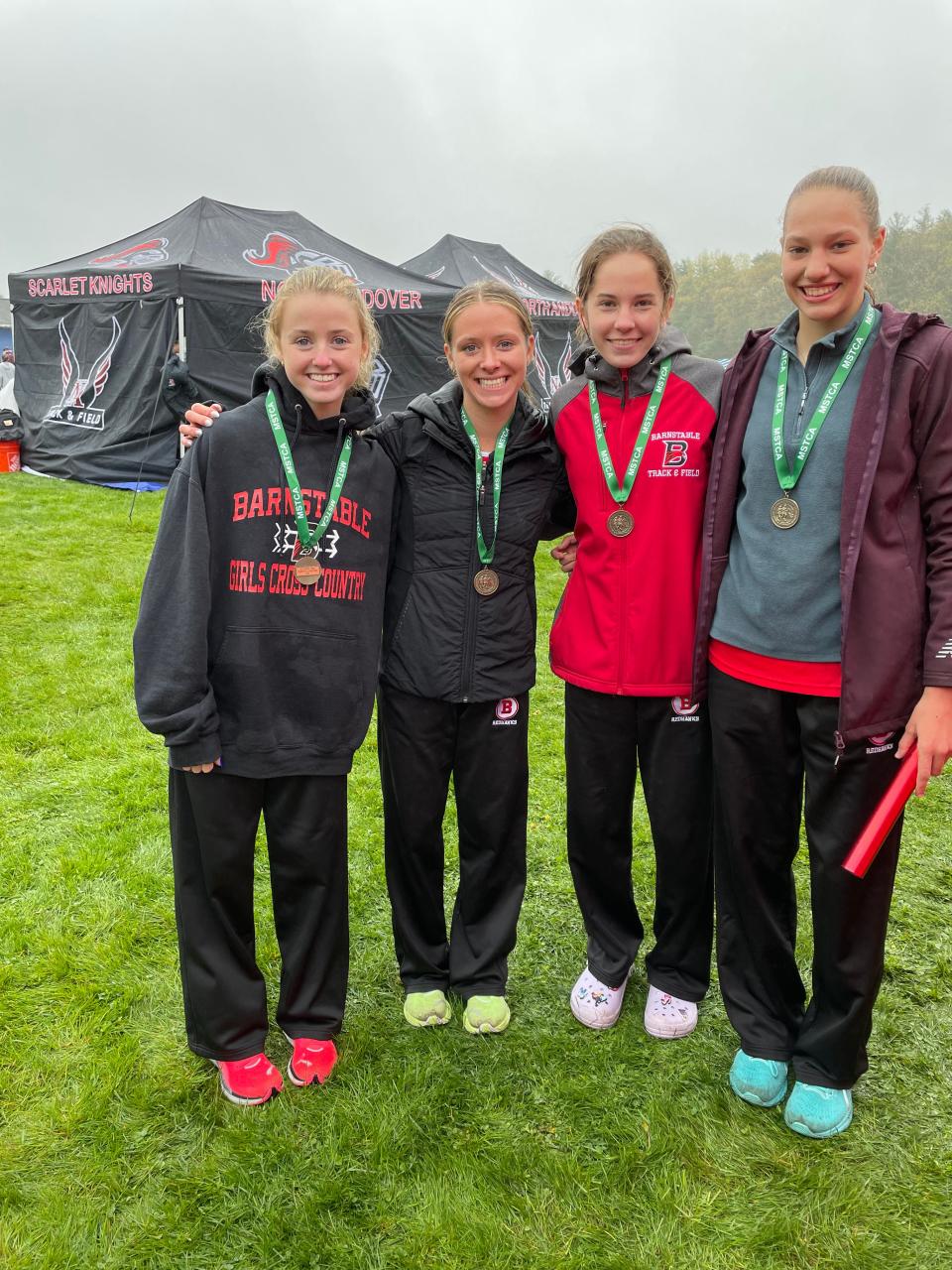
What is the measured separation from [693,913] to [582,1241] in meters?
0.89

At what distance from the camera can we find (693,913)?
8.48ft

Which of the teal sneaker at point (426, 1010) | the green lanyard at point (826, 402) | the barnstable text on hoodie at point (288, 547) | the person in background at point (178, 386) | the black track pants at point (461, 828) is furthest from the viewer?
the person in background at point (178, 386)

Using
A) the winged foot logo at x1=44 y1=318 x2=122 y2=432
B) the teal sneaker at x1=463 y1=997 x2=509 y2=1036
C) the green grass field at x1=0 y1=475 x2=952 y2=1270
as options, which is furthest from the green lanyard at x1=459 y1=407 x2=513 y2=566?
the winged foot logo at x1=44 y1=318 x2=122 y2=432

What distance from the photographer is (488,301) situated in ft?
7.82

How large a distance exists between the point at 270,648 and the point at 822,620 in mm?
1261

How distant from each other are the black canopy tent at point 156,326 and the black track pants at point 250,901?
33.4 feet

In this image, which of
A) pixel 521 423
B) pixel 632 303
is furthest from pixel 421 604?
pixel 632 303

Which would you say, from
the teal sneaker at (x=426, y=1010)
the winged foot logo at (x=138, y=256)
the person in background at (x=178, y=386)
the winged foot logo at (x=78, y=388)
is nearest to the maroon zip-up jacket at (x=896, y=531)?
the teal sneaker at (x=426, y=1010)

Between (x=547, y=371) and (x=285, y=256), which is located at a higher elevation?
(x=285, y=256)

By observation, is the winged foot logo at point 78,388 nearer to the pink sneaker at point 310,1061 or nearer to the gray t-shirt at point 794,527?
the pink sneaker at point 310,1061

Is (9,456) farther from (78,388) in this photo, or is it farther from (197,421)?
(197,421)

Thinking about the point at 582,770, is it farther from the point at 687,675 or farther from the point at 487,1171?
the point at 487,1171

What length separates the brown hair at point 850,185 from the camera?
78.1 inches

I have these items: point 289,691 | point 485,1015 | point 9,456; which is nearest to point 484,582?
point 289,691
